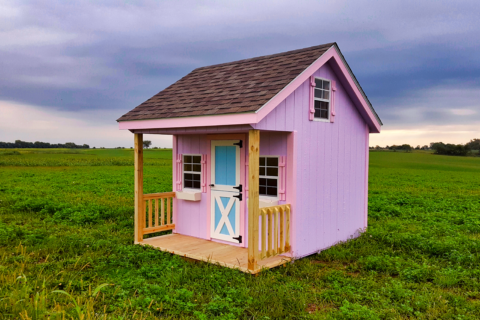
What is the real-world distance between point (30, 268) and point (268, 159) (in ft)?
16.7

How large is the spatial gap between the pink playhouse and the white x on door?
0.02 meters

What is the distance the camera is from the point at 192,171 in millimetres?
9812

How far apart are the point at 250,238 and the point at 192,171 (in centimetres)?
351

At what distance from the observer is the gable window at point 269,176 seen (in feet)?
26.8

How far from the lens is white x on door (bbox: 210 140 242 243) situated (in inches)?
343

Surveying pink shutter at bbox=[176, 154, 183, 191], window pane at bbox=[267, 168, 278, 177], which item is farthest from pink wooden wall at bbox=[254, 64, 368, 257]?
pink shutter at bbox=[176, 154, 183, 191]

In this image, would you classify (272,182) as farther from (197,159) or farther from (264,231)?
(197,159)

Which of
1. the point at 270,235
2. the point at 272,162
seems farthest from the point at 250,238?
the point at 272,162

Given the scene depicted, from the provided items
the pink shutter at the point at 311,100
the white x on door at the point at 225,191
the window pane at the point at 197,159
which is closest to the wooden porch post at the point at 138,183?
the window pane at the point at 197,159

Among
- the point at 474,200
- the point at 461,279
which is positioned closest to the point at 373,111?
the point at 461,279

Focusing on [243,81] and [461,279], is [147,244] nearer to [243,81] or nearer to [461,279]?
[243,81]

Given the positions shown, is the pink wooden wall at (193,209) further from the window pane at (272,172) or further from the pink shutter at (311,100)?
the pink shutter at (311,100)

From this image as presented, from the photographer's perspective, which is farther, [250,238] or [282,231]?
[282,231]

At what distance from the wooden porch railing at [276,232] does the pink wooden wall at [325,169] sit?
0.61 ft
